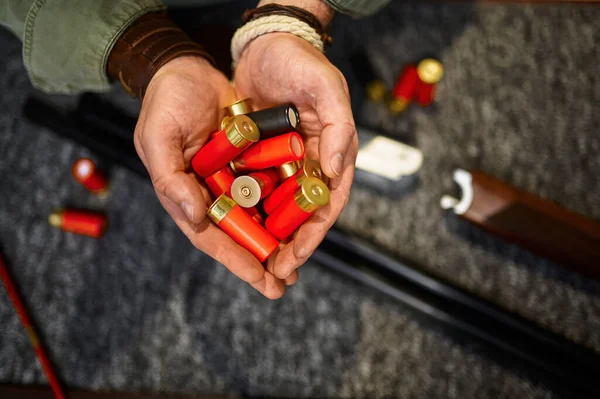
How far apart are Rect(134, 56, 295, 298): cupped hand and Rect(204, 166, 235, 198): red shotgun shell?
0.03 metres

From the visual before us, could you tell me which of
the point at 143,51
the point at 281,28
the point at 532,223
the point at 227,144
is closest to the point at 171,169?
the point at 227,144

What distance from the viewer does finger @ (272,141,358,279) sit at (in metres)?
1.01

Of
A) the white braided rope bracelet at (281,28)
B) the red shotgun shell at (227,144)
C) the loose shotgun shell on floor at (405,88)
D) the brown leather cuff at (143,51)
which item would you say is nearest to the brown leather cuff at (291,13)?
the white braided rope bracelet at (281,28)

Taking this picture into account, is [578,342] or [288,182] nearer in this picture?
[288,182]

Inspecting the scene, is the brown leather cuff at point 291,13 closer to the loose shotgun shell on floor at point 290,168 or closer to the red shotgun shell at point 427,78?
the loose shotgun shell on floor at point 290,168

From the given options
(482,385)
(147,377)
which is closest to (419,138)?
(482,385)

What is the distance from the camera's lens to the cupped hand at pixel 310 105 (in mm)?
989

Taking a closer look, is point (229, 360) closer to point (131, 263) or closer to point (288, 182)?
point (131, 263)

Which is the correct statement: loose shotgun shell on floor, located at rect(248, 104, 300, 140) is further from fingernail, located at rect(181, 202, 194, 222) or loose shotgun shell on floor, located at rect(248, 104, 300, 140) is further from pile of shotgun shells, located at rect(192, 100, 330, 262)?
fingernail, located at rect(181, 202, 194, 222)

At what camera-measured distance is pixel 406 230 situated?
157cm

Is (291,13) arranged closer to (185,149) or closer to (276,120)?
(276,120)

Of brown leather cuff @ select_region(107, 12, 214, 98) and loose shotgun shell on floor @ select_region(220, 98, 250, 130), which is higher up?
brown leather cuff @ select_region(107, 12, 214, 98)

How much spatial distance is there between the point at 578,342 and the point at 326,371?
0.85 m

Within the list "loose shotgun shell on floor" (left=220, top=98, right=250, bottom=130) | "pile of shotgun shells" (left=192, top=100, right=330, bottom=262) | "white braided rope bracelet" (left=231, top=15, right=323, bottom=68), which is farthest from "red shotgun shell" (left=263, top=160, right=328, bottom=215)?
"white braided rope bracelet" (left=231, top=15, right=323, bottom=68)
